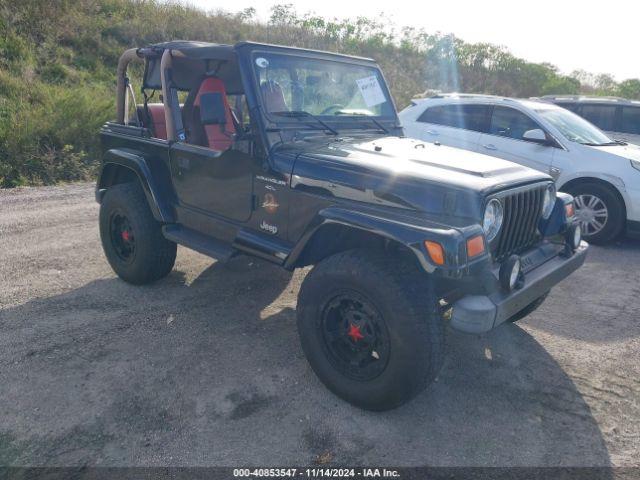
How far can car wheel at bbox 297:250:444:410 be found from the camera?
8.70 ft

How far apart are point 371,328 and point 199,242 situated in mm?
1730

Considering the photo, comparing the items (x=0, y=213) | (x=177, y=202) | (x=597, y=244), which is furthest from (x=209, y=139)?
(x=597, y=244)

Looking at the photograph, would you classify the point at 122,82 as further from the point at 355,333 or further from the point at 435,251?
Result: the point at 435,251

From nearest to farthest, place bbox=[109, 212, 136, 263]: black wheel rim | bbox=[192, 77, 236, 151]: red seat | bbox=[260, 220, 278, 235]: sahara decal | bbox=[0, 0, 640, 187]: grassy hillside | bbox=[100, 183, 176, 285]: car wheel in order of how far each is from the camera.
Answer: bbox=[260, 220, 278, 235]: sahara decal < bbox=[192, 77, 236, 151]: red seat < bbox=[100, 183, 176, 285]: car wheel < bbox=[109, 212, 136, 263]: black wheel rim < bbox=[0, 0, 640, 187]: grassy hillside

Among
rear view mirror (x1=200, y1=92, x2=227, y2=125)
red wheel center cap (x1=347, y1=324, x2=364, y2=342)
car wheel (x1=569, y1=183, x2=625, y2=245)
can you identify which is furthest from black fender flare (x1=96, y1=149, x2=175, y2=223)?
car wheel (x1=569, y1=183, x2=625, y2=245)

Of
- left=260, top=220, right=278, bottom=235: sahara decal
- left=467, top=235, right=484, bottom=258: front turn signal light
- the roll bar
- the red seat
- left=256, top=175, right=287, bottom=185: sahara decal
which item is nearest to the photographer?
left=467, top=235, right=484, bottom=258: front turn signal light

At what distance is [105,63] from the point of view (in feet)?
45.9

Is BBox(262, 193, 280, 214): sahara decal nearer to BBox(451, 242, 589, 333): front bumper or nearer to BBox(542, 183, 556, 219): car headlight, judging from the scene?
BBox(451, 242, 589, 333): front bumper

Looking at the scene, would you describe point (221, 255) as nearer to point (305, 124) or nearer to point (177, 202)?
point (177, 202)

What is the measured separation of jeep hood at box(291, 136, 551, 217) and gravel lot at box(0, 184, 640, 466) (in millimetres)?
1236

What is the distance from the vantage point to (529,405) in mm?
3088

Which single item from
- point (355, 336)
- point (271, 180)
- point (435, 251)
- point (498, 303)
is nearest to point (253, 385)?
point (355, 336)

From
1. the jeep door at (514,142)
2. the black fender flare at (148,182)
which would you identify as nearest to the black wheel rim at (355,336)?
the black fender flare at (148,182)

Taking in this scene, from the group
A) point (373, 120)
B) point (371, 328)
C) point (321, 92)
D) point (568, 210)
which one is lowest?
point (371, 328)
